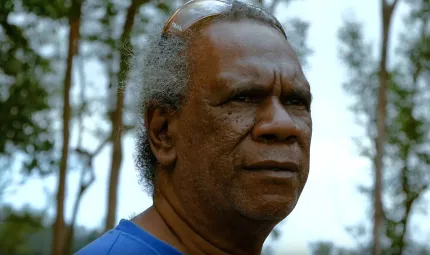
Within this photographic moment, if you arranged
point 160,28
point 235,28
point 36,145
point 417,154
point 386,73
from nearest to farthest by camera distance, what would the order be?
point 235,28, point 160,28, point 36,145, point 386,73, point 417,154

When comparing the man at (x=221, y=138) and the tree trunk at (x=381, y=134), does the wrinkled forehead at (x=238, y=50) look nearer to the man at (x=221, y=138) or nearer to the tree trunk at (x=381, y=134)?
the man at (x=221, y=138)

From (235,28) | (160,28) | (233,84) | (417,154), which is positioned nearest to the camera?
(233,84)

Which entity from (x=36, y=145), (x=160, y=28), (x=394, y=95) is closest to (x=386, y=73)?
(x=394, y=95)

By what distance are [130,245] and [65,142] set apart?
11491mm

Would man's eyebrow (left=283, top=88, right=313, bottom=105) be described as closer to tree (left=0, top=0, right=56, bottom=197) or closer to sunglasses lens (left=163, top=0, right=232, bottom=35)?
sunglasses lens (left=163, top=0, right=232, bottom=35)

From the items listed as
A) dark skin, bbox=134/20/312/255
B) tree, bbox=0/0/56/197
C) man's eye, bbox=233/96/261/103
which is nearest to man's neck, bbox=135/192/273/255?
dark skin, bbox=134/20/312/255

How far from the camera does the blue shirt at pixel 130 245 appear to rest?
116 inches

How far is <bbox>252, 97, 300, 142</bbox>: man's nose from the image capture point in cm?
290

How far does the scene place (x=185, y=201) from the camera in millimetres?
3064

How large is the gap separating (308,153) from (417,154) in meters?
18.1

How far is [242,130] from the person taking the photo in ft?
9.60

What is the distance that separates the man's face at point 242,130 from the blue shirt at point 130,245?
0.19 meters

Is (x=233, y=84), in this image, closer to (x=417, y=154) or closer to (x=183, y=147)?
(x=183, y=147)

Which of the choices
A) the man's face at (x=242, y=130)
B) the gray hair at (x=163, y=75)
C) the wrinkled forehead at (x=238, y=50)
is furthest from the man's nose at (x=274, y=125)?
the gray hair at (x=163, y=75)
